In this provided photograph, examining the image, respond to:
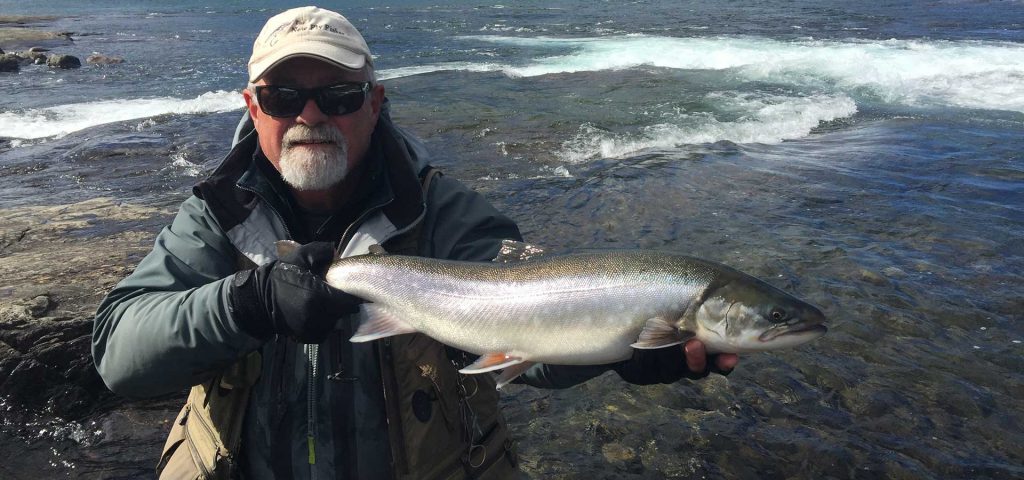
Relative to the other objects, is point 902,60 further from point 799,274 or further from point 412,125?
point 799,274

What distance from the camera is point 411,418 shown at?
2.96 metres

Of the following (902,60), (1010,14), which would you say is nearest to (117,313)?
(902,60)

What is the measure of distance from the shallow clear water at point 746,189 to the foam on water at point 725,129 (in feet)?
0.28

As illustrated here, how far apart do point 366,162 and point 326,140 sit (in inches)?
10.9

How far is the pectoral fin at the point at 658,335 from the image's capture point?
290 cm

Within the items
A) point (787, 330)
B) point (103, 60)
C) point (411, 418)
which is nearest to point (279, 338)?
point (411, 418)

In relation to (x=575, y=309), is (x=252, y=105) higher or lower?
higher

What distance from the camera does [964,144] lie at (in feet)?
41.4

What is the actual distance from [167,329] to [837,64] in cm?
2429

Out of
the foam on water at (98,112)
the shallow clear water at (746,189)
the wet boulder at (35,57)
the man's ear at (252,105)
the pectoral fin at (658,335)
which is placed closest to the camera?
the pectoral fin at (658,335)

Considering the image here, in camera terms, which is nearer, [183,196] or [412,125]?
[183,196]

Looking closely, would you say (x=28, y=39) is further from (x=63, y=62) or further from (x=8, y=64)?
(x=63, y=62)

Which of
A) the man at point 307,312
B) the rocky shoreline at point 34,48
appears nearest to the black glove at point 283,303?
the man at point 307,312

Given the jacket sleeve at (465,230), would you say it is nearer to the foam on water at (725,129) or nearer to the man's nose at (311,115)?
the man's nose at (311,115)
